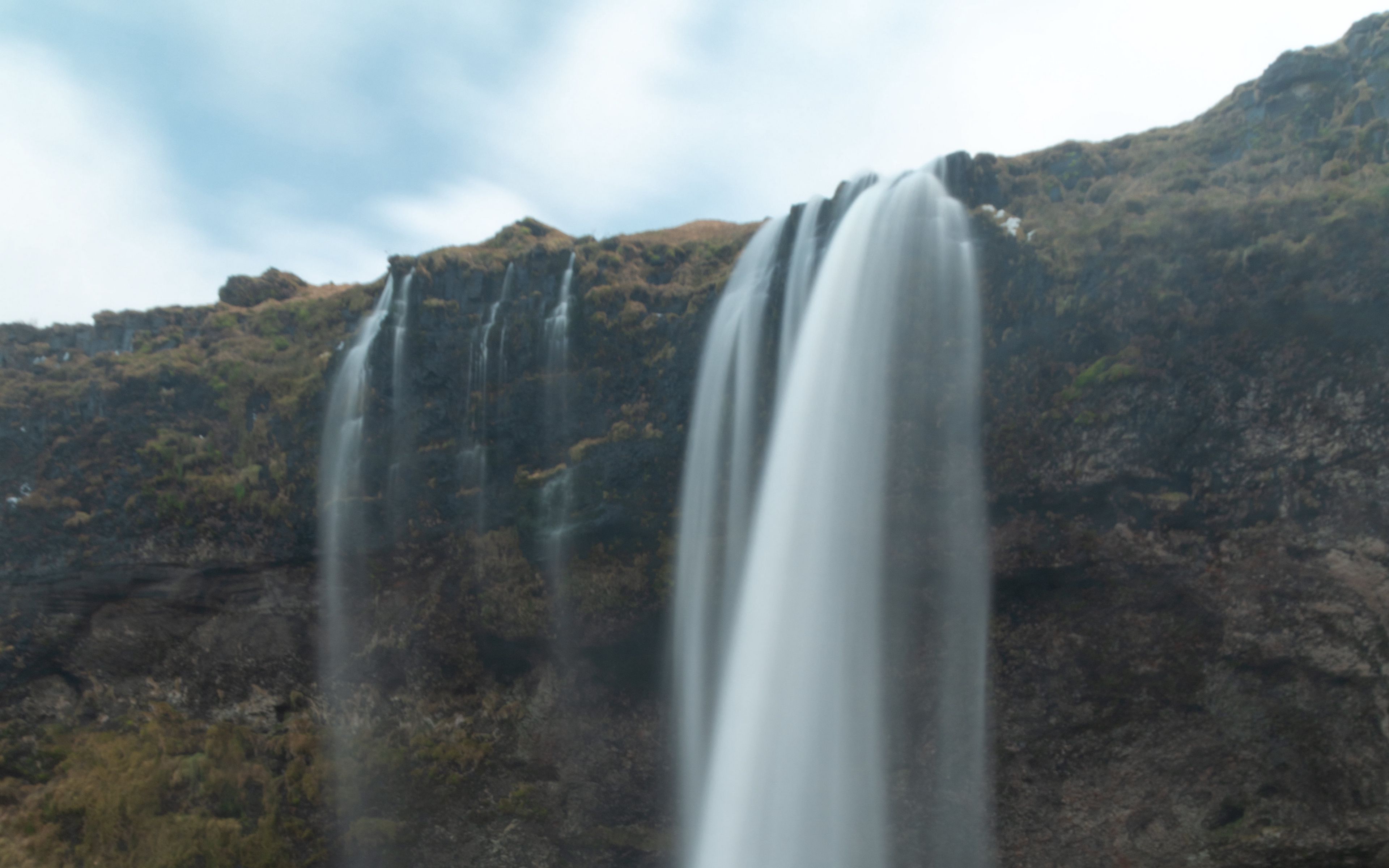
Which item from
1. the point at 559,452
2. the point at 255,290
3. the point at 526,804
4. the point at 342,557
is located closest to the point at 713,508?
the point at 559,452

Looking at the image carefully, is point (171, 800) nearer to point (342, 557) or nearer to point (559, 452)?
point (342, 557)

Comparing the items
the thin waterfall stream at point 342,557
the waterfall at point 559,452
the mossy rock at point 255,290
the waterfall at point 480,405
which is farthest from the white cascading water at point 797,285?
the mossy rock at point 255,290

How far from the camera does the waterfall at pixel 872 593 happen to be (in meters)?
11.6

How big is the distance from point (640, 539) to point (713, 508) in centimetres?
178

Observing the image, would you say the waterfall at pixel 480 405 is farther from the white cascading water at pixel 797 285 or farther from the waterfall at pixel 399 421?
the white cascading water at pixel 797 285

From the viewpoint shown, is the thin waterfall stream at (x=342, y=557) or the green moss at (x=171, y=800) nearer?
the green moss at (x=171, y=800)

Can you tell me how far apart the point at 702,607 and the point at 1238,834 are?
884 cm

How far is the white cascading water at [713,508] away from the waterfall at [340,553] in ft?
23.2

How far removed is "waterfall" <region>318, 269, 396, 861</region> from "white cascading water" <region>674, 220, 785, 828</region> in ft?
23.2

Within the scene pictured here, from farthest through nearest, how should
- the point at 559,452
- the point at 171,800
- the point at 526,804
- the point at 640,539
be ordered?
the point at 559,452, the point at 640,539, the point at 526,804, the point at 171,800

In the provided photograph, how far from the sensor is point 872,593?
39.5 ft

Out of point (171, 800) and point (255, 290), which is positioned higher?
point (255, 290)

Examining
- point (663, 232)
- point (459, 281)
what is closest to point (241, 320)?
point (459, 281)

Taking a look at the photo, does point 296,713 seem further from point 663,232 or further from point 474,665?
point 663,232
